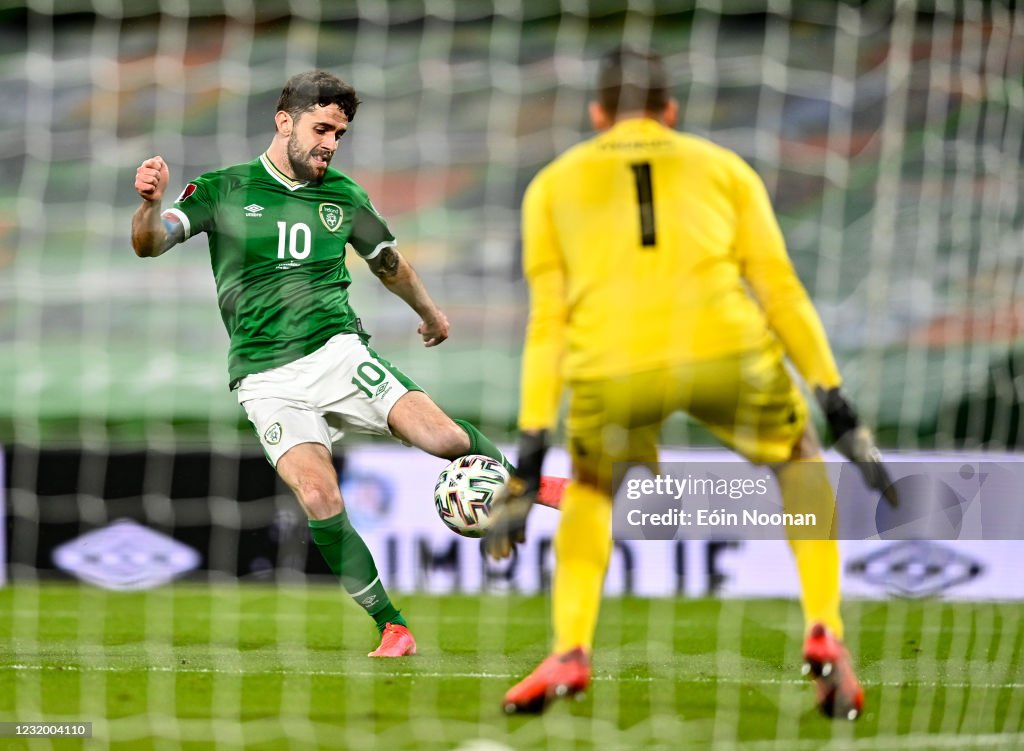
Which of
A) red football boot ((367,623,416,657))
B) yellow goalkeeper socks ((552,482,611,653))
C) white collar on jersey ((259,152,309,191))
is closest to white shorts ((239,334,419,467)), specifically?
white collar on jersey ((259,152,309,191))

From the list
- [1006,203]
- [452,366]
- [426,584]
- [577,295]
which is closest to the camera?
[577,295]

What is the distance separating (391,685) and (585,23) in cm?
954

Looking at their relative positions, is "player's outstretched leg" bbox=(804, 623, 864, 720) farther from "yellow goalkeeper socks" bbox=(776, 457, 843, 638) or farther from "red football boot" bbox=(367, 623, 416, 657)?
"red football boot" bbox=(367, 623, 416, 657)

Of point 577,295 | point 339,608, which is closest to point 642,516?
point 577,295

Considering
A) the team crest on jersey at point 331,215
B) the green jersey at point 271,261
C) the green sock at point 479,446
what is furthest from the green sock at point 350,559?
the team crest on jersey at point 331,215

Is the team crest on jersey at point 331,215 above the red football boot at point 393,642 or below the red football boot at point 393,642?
above

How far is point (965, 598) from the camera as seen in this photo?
842cm

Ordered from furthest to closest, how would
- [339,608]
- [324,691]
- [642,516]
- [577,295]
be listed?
[339,608] < [642,516] < [324,691] < [577,295]

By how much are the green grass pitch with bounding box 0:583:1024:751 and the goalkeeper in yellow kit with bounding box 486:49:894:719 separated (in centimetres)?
39

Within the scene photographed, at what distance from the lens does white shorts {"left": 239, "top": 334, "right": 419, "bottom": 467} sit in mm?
5734

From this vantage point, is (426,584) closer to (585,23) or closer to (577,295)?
(577,295)

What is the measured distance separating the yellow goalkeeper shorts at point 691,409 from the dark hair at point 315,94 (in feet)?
7.35

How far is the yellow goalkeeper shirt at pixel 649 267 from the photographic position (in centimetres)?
387

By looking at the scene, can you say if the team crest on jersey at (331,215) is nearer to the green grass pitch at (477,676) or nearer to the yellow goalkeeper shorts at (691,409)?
the green grass pitch at (477,676)
